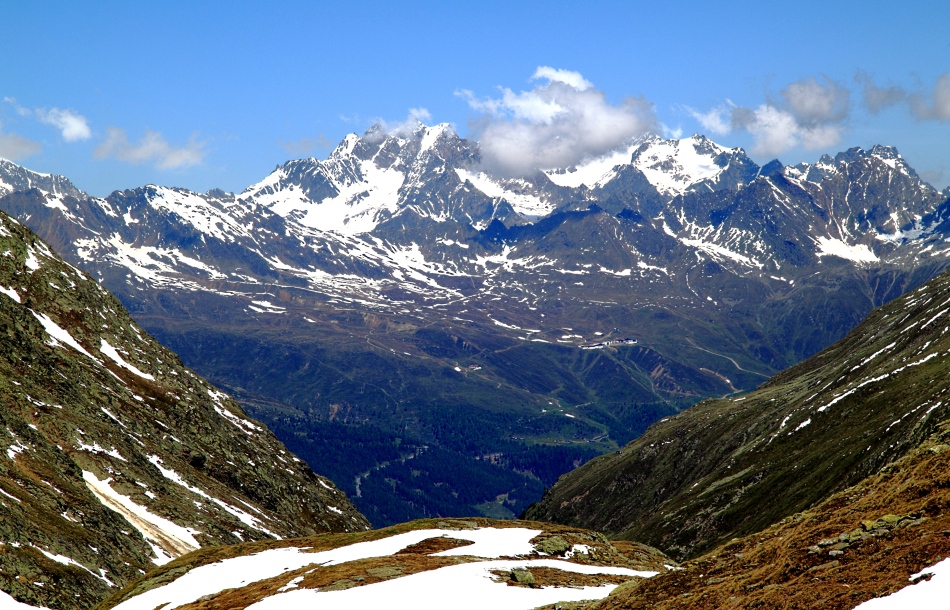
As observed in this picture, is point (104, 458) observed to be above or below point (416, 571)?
above

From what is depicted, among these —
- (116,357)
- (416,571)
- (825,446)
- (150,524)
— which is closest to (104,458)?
(150,524)

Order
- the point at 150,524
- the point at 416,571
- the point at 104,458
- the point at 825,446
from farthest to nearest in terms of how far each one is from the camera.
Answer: the point at 825,446, the point at 104,458, the point at 150,524, the point at 416,571

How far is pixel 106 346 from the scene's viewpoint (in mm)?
165375

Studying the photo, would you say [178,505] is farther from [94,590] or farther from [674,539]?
[674,539]

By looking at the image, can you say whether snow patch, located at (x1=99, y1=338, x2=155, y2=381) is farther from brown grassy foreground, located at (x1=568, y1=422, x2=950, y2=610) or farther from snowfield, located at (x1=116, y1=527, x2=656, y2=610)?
brown grassy foreground, located at (x1=568, y1=422, x2=950, y2=610)

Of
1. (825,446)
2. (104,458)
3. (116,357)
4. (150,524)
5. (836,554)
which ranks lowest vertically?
(150,524)

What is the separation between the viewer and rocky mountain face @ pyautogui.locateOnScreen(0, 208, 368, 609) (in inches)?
3024

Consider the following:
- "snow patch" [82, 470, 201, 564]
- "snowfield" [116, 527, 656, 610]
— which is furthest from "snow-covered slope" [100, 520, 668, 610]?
"snow patch" [82, 470, 201, 564]

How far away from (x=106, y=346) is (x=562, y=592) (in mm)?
140692

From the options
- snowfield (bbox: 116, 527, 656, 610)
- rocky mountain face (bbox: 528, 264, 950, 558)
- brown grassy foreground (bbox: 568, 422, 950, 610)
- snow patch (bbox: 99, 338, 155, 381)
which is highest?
snow patch (bbox: 99, 338, 155, 381)

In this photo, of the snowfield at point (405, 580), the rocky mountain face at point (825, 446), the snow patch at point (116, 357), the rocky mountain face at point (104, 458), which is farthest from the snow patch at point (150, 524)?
the rocky mountain face at point (825, 446)

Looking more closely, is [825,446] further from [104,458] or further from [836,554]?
[836,554]

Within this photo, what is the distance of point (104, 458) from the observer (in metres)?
113

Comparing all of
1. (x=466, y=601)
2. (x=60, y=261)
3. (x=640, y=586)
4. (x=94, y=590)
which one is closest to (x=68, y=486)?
(x=94, y=590)
